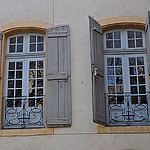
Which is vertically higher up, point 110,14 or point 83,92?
point 110,14

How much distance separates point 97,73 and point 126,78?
0.86 meters

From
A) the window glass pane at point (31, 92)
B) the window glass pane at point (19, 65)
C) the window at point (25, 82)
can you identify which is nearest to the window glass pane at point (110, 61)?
the window at point (25, 82)

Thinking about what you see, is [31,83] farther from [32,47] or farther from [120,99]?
[120,99]

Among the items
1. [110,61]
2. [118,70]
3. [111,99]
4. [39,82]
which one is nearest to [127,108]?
Result: [111,99]

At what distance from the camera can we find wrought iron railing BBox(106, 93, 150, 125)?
8.53 meters

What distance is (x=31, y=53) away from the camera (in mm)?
9242

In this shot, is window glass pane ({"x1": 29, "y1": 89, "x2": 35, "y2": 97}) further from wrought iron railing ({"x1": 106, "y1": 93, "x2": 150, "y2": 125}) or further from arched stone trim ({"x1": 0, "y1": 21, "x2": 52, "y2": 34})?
wrought iron railing ({"x1": 106, "y1": 93, "x2": 150, "y2": 125})

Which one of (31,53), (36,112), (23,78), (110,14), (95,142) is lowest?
(95,142)

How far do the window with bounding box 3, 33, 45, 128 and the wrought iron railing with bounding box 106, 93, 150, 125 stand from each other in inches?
59.9

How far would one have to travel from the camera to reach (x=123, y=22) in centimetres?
902

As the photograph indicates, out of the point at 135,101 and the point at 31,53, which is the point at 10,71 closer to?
the point at 31,53

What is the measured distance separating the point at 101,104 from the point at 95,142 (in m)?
0.81

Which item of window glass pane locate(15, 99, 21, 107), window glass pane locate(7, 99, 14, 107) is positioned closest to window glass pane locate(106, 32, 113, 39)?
window glass pane locate(15, 99, 21, 107)

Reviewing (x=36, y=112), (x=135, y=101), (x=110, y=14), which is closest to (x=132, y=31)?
(x=110, y=14)
